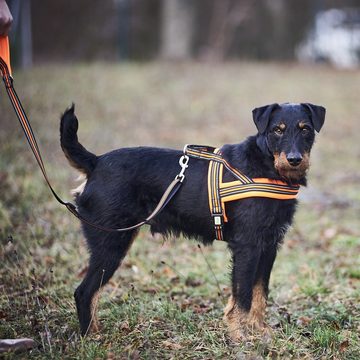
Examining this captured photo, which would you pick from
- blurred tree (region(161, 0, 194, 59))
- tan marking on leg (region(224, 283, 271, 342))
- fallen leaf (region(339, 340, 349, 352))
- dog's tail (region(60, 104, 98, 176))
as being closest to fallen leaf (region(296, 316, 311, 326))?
tan marking on leg (region(224, 283, 271, 342))

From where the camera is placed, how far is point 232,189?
4074 mm

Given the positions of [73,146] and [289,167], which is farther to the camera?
[73,146]

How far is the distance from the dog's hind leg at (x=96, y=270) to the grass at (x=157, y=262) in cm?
17

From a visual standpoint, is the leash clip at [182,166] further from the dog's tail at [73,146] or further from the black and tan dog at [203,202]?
the dog's tail at [73,146]

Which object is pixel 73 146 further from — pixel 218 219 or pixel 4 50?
pixel 218 219

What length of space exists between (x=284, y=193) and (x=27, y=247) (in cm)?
275

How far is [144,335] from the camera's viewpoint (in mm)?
3914

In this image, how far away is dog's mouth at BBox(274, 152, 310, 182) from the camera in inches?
156

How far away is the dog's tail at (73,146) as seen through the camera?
13.4 ft

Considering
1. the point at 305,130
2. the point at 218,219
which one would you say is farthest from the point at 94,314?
the point at 305,130

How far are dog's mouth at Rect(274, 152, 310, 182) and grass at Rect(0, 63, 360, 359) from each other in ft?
3.99

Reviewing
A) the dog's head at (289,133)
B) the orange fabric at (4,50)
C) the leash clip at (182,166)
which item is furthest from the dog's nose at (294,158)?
the orange fabric at (4,50)

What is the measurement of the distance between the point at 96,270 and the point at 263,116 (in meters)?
1.77

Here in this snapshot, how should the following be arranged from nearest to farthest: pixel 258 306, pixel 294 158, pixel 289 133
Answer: pixel 294 158 → pixel 289 133 → pixel 258 306
